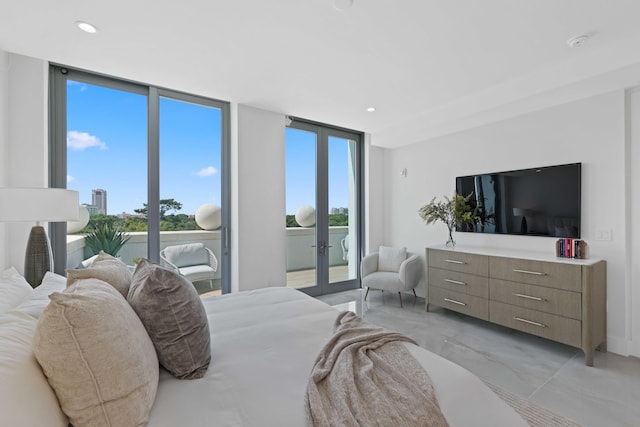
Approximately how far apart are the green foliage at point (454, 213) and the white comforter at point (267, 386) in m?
2.72

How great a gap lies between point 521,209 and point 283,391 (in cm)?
331

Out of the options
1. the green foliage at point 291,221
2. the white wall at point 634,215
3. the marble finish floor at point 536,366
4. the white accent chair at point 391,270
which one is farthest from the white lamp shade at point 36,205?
the white wall at point 634,215

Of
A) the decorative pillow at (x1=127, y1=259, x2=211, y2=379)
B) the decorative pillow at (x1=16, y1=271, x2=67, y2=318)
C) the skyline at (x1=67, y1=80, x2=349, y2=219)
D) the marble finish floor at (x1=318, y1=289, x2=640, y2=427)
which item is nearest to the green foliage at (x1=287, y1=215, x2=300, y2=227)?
the skyline at (x1=67, y1=80, x2=349, y2=219)

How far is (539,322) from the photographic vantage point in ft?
8.97

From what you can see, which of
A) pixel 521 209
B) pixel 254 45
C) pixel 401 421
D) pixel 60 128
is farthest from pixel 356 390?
pixel 60 128

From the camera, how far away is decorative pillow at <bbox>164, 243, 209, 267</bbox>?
11.3 feet

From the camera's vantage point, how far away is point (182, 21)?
6.85ft

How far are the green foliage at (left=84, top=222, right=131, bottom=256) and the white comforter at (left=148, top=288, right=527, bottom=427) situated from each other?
2.11 meters

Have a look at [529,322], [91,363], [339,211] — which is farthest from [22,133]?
[529,322]

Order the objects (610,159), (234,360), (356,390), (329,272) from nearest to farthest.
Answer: (356,390)
(234,360)
(610,159)
(329,272)

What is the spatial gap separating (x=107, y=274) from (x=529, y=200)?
3789 millimetres

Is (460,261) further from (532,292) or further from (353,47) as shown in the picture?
(353,47)

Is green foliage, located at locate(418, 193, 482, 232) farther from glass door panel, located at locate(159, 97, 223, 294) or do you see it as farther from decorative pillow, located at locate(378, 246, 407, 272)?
glass door panel, located at locate(159, 97, 223, 294)

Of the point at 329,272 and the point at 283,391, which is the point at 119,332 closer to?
the point at 283,391
